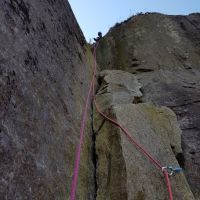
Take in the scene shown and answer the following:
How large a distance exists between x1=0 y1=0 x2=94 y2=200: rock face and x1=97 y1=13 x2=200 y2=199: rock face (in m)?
1.28

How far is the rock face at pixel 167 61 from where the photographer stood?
4450mm

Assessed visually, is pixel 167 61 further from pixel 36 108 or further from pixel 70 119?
pixel 36 108

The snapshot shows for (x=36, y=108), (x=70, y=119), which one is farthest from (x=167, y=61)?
(x=36, y=108)

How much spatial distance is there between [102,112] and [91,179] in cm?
108

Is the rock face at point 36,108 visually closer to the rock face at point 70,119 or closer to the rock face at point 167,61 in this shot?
the rock face at point 70,119

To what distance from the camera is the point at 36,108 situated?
2.74 metres

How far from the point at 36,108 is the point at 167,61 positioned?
15.1 ft

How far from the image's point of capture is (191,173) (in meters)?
3.84

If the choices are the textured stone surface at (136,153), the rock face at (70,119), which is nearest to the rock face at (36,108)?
the rock face at (70,119)

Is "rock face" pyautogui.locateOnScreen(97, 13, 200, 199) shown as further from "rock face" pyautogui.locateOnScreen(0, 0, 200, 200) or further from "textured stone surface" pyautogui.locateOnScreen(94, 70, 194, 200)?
"textured stone surface" pyautogui.locateOnScreen(94, 70, 194, 200)

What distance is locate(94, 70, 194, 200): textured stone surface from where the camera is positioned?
118 inches

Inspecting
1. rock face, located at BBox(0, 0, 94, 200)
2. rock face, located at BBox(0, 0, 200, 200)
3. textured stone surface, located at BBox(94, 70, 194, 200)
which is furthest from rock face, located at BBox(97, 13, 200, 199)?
rock face, located at BBox(0, 0, 94, 200)

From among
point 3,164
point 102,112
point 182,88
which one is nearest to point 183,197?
point 102,112

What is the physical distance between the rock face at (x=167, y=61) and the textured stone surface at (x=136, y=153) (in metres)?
0.27
